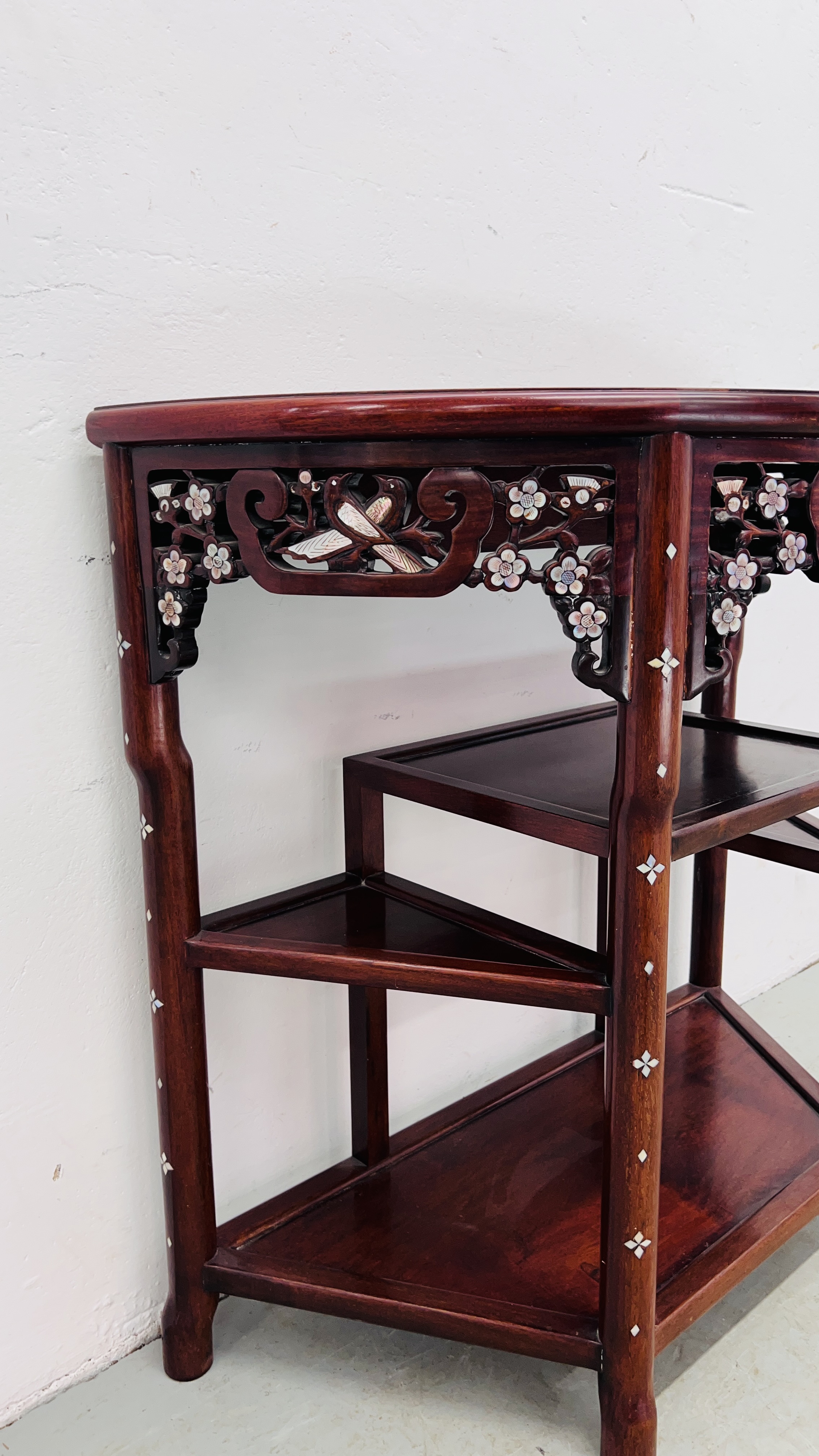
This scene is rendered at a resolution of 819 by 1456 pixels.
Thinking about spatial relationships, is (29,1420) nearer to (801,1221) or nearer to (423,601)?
(801,1221)

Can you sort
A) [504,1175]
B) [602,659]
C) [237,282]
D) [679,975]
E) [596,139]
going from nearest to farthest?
[602,659]
[237,282]
[504,1175]
[596,139]
[679,975]

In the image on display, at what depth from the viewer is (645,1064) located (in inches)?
42.7

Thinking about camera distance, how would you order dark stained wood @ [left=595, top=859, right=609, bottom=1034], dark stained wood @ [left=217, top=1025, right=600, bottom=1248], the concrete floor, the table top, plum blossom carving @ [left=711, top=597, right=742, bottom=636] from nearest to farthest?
the table top
plum blossom carving @ [left=711, top=597, right=742, bottom=636]
the concrete floor
dark stained wood @ [left=217, top=1025, right=600, bottom=1248]
dark stained wood @ [left=595, top=859, right=609, bottom=1034]

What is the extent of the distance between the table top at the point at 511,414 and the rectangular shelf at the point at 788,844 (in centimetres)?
80

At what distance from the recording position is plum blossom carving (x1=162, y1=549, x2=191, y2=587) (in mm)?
1087

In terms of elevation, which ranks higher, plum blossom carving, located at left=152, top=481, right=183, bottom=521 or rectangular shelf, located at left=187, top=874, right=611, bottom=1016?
plum blossom carving, located at left=152, top=481, right=183, bottom=521

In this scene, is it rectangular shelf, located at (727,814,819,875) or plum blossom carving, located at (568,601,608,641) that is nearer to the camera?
plum blossom carving, located at (568,601,608,641)

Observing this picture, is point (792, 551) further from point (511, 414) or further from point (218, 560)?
point (218, 560)

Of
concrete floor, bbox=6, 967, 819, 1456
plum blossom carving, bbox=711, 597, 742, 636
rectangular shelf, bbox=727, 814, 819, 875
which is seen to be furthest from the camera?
rectangular shelf, bbox=727, 814, 819, 875

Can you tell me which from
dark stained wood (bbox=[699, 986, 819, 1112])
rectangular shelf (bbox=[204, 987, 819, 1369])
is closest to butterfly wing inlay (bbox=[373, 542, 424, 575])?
rectangular shelf (bbox=[204, 987, 819, 1369])

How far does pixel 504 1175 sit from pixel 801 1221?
396mm

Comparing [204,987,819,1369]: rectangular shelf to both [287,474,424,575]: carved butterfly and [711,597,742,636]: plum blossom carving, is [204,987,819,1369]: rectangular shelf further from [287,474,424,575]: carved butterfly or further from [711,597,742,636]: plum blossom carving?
[287,474,424,575]: carved butterfly

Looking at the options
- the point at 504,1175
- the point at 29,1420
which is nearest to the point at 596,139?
the point at 504,1175

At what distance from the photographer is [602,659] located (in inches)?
39.5
